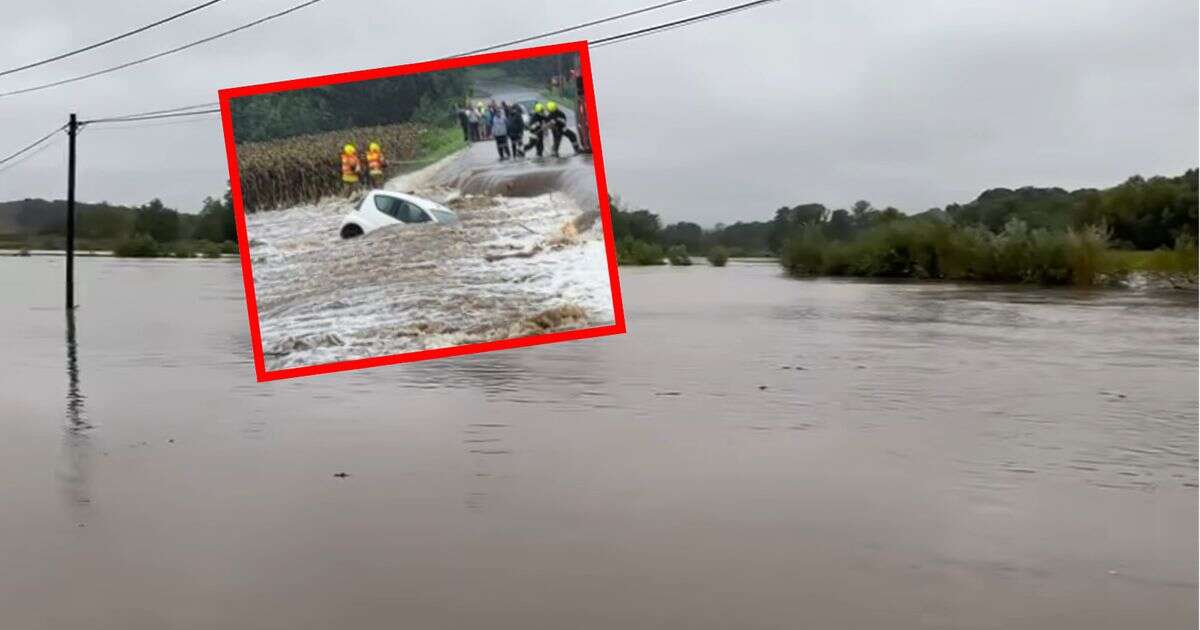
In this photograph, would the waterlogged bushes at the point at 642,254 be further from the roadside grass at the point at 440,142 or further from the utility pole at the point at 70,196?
the roadside grass at the point at 440,142

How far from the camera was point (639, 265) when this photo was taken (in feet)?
151

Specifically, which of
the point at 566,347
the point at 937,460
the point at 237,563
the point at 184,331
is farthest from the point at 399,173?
the point at 184,331

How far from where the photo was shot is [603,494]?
25.6 ft

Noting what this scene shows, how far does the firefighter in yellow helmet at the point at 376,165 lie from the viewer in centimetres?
597

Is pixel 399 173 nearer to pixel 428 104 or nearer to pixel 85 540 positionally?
pixel 428 104

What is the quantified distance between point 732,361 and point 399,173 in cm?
1099

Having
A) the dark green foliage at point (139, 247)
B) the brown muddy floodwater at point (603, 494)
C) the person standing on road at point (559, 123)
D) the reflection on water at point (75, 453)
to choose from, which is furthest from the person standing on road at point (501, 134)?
the dark green foliage at point (139, 247)

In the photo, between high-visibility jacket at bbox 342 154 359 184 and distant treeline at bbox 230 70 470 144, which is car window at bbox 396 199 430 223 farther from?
distant treeline at bbox 230 70 470 144

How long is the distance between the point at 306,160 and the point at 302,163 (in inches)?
3.4

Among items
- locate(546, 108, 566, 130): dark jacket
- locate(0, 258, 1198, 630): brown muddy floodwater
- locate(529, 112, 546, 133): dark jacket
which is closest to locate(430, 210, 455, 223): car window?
locate(529, 112, 546, 133): dark jacket

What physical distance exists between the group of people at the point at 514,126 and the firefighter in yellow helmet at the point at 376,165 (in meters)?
0.44

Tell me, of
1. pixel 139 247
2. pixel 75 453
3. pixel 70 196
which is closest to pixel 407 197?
pixel 75 453

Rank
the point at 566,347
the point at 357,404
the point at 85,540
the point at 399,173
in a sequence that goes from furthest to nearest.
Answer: the point at 566,347 → the point at 357,404 → the point at 85,540 → the point at 399,173

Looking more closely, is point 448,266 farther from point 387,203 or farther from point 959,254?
point 959,254
